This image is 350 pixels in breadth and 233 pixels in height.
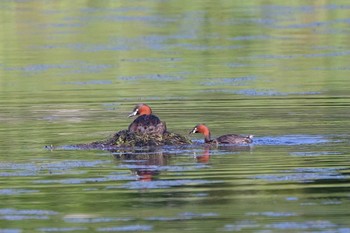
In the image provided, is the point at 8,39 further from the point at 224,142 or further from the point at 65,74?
the point at 224,142

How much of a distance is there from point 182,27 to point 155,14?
5.95 m

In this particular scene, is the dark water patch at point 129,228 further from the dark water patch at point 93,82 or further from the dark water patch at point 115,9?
the dark water patch at point 115,9

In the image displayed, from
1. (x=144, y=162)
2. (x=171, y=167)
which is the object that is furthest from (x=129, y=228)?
(x=144, y=162)

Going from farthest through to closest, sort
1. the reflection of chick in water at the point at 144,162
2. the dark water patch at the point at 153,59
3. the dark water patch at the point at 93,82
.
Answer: the dark water patch at the point at 153,59, the dark water patch at the point at 93,82, the reflection of chick in water at the point at 144,162

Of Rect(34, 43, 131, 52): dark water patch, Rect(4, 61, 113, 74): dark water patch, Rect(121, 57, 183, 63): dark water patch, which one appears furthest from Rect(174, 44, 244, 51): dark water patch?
Rect(4, 61, 113, 74): dark water patch

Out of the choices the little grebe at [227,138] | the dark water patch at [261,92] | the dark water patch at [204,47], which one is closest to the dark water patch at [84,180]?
the little grebe at [227,138]

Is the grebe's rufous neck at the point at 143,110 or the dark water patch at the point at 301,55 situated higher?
the grebe's rufous neck at the point at 143,110

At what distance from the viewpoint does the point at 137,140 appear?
17.1 meters

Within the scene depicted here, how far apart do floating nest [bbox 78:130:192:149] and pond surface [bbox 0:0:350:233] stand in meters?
0.26

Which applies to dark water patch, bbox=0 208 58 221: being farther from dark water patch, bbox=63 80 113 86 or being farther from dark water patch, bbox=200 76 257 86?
dark water patch, bbox=63 80 113 86

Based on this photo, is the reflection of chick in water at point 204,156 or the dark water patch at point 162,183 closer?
the dark water patch at point 162,183

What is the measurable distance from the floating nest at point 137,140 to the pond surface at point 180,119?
26cm

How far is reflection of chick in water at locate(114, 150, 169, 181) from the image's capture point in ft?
46.9

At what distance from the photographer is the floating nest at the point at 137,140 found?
16.8 m
